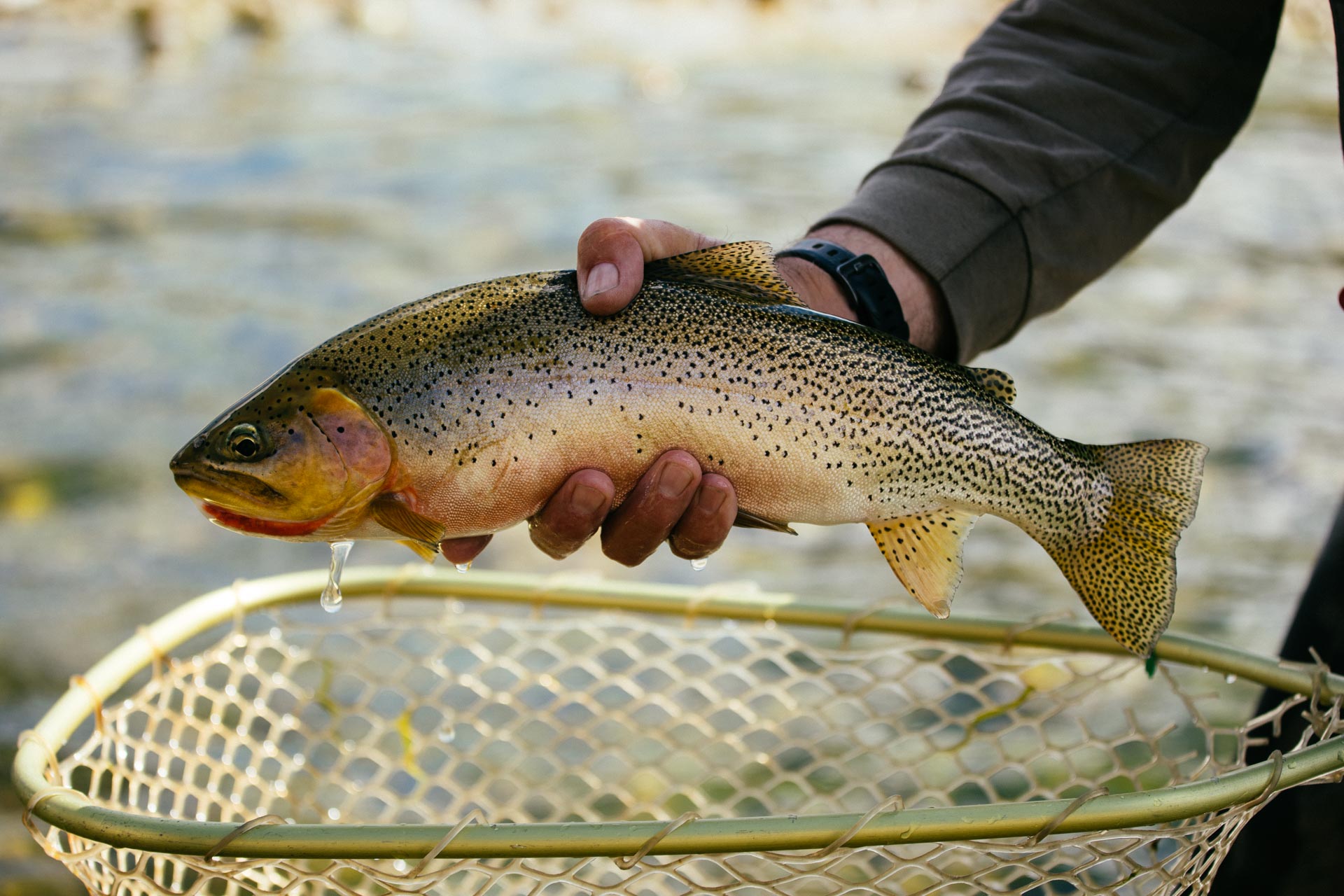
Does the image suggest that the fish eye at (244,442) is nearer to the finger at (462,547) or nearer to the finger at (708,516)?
the finger at (462,547)

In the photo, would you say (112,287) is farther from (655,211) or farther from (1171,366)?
(1171,366)

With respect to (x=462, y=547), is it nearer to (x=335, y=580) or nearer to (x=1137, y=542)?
(x=335, y=580)

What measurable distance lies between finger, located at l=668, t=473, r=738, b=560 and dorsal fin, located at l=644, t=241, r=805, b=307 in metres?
0.37

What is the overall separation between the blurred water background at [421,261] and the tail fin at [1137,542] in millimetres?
1640

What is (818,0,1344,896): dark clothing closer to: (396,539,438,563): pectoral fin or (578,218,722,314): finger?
(578,218,722,314): finger

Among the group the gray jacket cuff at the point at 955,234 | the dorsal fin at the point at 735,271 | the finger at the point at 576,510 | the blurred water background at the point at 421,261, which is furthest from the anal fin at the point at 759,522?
the blurred water background at the point at 421,261

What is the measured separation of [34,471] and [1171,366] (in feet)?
23.3

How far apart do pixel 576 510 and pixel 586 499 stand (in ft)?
0.10

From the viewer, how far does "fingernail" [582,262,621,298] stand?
2.19m

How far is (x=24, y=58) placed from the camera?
17.8 meters

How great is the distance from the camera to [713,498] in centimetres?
229

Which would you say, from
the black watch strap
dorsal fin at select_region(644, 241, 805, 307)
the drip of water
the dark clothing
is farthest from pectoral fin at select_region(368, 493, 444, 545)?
the dark clothing

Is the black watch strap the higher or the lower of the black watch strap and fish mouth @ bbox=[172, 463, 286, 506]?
the higher

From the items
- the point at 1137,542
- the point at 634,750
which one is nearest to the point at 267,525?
the point at 1137,542
